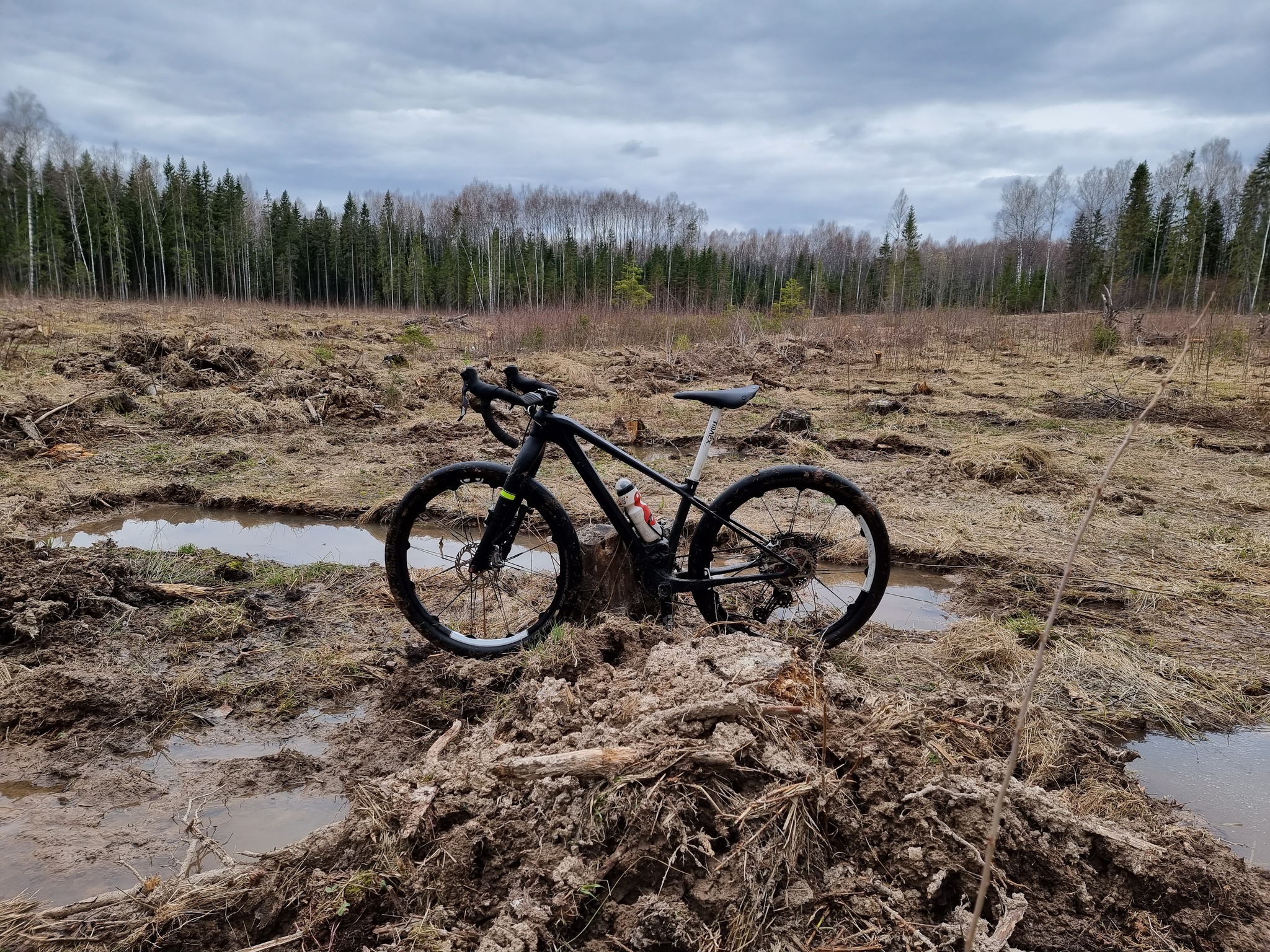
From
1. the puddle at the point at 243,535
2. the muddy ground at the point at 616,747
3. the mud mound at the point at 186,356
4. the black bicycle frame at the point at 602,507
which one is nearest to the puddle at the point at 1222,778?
the muddy ground at the point at 616,747

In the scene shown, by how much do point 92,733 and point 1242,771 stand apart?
5.03m

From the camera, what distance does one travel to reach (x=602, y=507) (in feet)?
11.8

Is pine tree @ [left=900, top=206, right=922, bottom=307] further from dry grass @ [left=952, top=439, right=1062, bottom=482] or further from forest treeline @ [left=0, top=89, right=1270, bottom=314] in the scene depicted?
dry grass @ [left=952, top=439, right=1062, bottom=482]

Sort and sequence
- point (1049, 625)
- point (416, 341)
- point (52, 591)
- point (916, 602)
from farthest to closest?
point (416, 341) → point (916, 602) → point (52, 591) → point (1049, 625)

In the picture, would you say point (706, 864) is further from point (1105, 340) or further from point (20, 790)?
point (1105, 340)

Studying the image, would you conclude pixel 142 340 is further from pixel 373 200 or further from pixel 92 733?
pixel 373 200

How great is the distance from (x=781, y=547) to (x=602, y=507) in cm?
94

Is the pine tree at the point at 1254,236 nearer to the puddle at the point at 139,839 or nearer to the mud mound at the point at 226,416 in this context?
the mud mound at the point at 226,416

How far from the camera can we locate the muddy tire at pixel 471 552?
141 inches

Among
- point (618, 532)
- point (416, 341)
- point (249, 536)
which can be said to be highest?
point (416, 341)

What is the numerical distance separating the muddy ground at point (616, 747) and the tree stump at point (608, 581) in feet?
0.88

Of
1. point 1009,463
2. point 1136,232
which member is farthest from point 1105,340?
point 1136,232

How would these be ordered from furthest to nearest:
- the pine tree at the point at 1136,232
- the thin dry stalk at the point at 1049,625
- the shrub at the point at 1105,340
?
the pine tree at the point at 1136,232, the shrub at the point at 1105,340, the thin dry stalk at the point at 1049,625

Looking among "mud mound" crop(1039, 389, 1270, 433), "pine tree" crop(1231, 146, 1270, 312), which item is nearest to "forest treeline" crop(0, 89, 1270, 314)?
"pine tree" crop(1231, 146, 1270, 312)
